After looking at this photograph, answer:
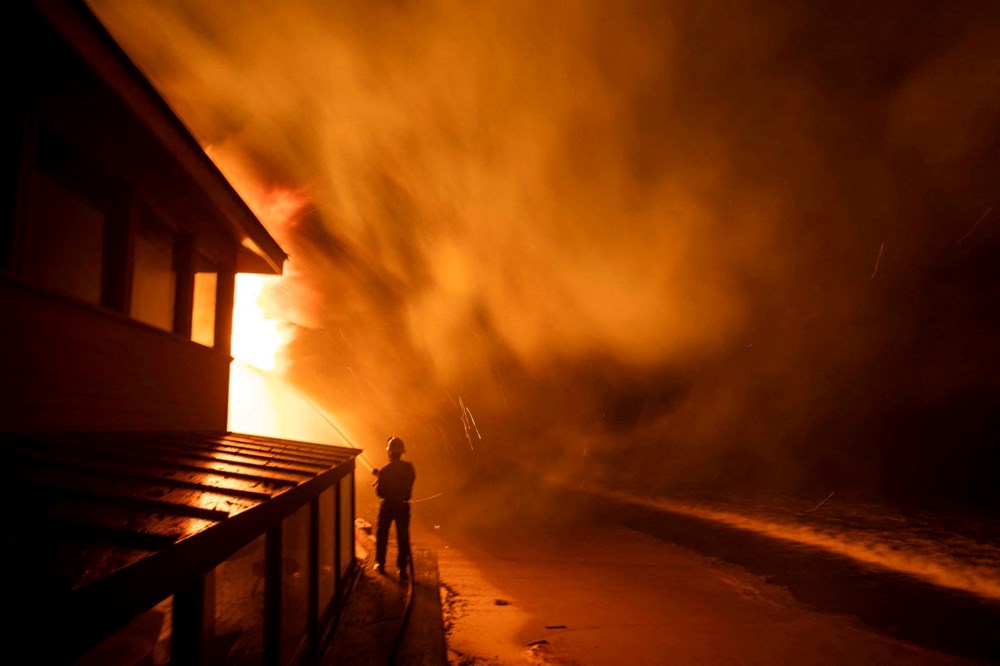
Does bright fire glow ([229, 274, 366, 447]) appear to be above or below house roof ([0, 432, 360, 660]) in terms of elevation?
above

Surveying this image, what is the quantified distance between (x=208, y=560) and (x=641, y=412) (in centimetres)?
2835

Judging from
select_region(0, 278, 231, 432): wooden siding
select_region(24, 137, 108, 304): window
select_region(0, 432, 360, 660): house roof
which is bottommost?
select_region(0, 432, 360, 660): house roof

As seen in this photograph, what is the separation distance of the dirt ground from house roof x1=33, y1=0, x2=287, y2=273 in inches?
236

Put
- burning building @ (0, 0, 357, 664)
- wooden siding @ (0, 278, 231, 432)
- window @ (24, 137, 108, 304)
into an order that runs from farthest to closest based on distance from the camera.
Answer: window @ (24, 137, 108, 304) → wooden siding @ (0, 278, 231, 432) → burning building @ (0, 0, 357, 664)

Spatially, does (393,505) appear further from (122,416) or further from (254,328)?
(254,328)

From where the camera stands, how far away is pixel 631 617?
816 centimetres

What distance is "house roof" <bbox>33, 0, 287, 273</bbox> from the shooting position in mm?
3740

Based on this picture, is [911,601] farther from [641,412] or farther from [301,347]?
[301,347]

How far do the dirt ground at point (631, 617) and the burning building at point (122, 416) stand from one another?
2262 mm

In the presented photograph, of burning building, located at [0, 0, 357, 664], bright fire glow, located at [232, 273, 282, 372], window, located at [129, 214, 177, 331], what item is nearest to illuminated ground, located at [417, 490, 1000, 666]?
burning building, located at [0, 0, 357, 664]

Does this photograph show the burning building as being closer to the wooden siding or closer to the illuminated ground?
the wooden siding

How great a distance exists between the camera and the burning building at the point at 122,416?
199cm

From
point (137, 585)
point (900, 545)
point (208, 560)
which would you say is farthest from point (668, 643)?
point (900, 545)

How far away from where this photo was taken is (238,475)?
4.04 meters
